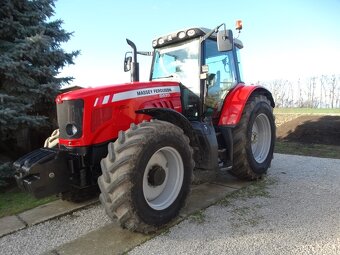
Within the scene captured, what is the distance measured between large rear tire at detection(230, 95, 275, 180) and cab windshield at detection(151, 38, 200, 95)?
90 centimetres

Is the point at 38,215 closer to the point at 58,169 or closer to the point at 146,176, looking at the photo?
the point at 58,169

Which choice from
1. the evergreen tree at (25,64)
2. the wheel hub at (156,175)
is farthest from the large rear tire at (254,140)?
the evergreen tree at (25,64)

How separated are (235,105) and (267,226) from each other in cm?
191

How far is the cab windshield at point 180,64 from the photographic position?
428 cm

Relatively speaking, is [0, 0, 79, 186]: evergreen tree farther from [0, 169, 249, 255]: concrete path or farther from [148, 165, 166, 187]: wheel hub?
[148, 165, 166, 187]: wheel hub

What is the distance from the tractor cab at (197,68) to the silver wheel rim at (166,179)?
110 centimetres

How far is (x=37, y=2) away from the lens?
584 centimetres

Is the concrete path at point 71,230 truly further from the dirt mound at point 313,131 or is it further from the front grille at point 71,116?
the dirt mound at point 313,131

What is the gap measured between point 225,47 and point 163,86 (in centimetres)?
91

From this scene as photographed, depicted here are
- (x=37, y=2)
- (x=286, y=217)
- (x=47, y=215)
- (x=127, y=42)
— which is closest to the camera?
(x=286, y=217)

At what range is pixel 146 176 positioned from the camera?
10.4 feet

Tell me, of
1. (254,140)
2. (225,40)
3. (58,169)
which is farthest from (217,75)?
(58,169)

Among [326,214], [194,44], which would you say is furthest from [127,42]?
[326,214]

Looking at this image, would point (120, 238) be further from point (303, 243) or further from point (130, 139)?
point (303, 243)
